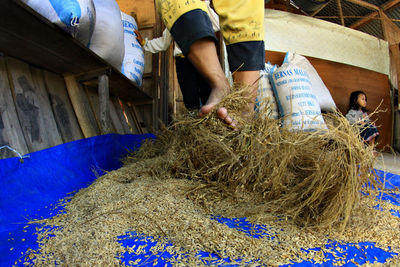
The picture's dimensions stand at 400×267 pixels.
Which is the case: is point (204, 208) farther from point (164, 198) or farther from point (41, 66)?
point (41, 66)

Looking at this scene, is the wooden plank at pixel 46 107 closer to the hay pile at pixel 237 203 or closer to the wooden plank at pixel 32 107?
the wooden plank at pixel 32 107

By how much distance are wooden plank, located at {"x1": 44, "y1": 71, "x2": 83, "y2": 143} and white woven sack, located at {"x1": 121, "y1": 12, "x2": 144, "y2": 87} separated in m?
0.61

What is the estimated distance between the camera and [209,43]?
1042mm

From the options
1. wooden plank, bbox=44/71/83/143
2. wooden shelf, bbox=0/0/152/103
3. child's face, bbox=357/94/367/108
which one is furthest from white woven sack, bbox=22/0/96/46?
child's face, bbox=357/94/367/108

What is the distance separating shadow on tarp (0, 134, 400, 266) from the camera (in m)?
0.51

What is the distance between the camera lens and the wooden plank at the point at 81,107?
1458 mm

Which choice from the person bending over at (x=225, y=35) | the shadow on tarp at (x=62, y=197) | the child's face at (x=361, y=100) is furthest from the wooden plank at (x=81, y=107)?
the child's face at (x=361, y=100)

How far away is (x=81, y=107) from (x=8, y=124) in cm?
54

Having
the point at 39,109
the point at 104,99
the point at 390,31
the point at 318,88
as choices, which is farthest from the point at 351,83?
the point at 39,109

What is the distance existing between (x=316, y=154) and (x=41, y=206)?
0.99 meters

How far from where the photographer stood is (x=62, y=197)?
965 millimetres

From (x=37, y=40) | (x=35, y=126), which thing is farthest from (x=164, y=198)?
(x=37, y=40)

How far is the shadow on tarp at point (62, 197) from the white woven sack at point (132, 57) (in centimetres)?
75

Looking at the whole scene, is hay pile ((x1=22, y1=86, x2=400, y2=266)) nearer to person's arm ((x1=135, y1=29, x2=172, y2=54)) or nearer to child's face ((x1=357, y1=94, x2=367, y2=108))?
person's arm ((x1=135, y1=29, x2=172, y2=54))
